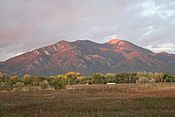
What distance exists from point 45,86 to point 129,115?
6893 cm

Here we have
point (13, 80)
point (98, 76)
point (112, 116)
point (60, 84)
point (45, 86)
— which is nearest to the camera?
point (112, 116)

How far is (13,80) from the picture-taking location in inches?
5310

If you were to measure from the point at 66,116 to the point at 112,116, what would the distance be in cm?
337

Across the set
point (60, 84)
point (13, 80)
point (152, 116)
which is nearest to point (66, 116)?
point (152, 116)

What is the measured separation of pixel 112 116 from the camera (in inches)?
838

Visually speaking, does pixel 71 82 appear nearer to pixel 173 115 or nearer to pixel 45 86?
pixel 45 86

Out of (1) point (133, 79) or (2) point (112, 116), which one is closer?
(2) point (112, 116)

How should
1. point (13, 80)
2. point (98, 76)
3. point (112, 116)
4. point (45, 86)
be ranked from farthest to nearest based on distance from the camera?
point (98, 76) < point (13, 80) < point (45, 86) < point (112, 116)

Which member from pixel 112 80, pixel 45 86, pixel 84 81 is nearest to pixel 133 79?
pixel 112 80

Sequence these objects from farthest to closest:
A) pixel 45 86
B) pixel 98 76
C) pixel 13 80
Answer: pixel 98 76 → pixel 13 80 → pixel 45 86

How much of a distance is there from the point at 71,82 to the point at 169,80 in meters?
50.1

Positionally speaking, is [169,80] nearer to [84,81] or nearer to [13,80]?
[84,81]

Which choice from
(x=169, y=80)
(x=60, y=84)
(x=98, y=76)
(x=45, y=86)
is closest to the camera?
(x=45, y=86)

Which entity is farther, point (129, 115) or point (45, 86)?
point (45, 86)
